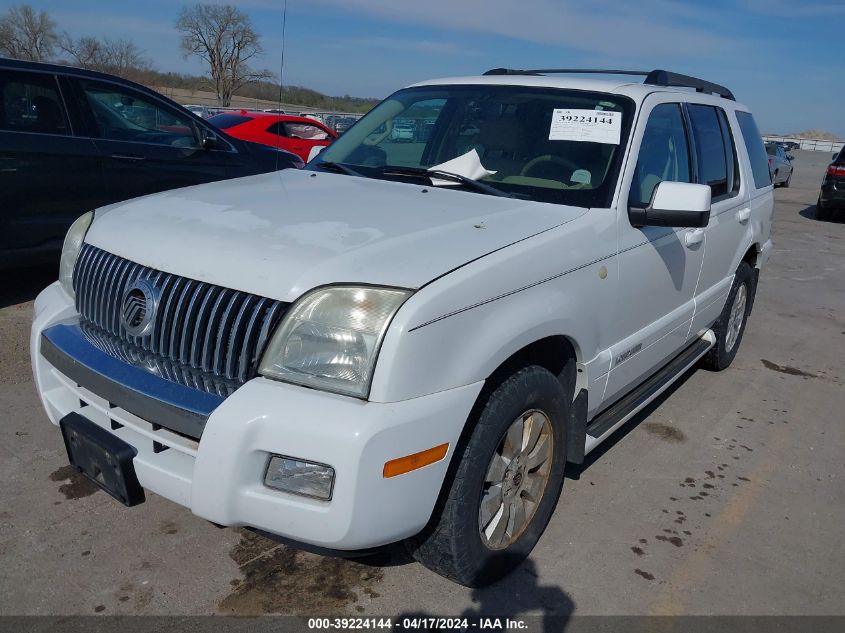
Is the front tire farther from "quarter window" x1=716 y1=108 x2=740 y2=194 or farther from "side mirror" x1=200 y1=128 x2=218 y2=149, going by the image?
"side mirror" x1=200 y1=128 x2=218 y2=149

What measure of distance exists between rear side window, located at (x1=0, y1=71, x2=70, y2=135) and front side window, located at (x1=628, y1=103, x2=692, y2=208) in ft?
14.6

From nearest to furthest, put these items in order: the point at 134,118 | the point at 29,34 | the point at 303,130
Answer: the point at 134,118, the point at 303,130, the point at 29,34

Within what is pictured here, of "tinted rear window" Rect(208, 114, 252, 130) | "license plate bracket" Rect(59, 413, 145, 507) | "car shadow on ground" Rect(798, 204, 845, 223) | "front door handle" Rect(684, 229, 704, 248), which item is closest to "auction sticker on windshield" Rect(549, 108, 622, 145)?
"front door handle" Rect(684, 229, 704, 248)

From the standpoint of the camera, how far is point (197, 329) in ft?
7.69

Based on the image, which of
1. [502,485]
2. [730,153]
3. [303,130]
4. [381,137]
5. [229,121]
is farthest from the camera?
[303,130]

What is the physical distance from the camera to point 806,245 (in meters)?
11.6

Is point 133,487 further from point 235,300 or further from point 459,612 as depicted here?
point 459,612

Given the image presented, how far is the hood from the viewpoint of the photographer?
2252 mm

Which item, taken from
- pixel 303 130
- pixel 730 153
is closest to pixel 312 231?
pixel 730 153

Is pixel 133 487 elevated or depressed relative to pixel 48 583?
elevated

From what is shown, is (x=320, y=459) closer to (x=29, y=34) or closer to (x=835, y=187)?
(x=835, y=187)

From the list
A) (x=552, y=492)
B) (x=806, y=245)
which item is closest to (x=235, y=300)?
(x=552, y=492)

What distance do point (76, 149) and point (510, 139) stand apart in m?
3.83

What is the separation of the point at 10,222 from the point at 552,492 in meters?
4.52
